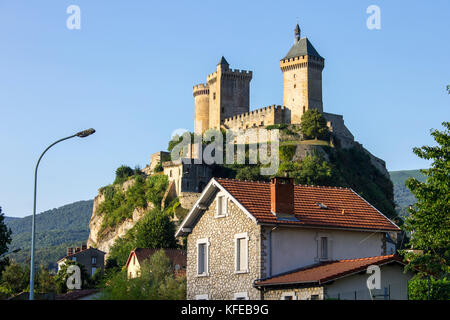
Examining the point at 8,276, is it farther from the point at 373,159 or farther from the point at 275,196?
the point at 373,159

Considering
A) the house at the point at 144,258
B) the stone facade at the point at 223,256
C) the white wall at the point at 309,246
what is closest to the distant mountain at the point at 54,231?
the house at the point at 144,258

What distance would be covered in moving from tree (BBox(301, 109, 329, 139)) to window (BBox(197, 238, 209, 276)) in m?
67.0

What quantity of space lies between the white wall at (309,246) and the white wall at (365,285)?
3.95m

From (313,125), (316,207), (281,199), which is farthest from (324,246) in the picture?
(313,125)

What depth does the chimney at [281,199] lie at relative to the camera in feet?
93.9

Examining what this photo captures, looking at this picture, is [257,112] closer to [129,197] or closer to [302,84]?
[302,84]

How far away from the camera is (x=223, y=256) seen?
30062 millimetres

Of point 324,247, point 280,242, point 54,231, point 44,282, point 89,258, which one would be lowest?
point 44,282

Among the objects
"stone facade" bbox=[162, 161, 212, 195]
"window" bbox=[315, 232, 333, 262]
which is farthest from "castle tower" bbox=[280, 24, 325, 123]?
"window" bbox=[315, 232, 333, 262]

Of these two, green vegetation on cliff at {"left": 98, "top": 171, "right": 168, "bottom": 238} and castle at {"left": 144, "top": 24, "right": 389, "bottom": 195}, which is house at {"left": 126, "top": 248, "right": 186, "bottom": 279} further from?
castle at {"left": 144, "top": 24, "right": 389, "bottom": 195}

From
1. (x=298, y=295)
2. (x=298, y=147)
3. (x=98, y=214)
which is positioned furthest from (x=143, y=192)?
(x=298, y=295)

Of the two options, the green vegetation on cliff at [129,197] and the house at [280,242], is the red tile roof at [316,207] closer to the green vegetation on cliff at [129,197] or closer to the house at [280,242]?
the house at [280,242]

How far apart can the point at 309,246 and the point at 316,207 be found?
90.4 inches

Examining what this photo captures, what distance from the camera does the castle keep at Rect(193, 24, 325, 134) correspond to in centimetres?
10219
